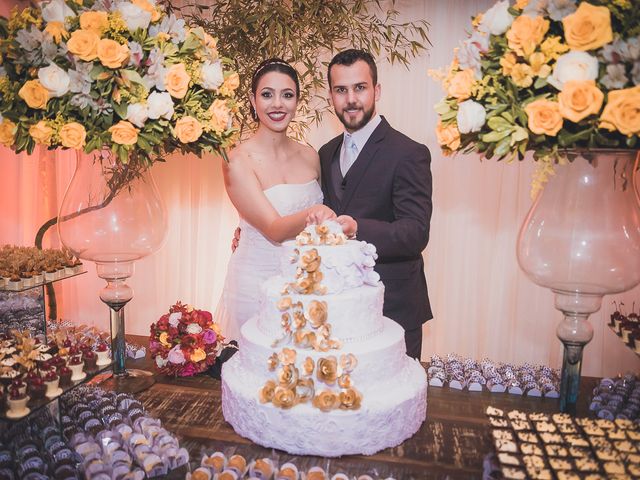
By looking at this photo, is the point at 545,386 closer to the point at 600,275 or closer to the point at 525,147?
the point at 600,275

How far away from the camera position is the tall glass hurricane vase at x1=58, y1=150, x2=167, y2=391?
2.60 meters

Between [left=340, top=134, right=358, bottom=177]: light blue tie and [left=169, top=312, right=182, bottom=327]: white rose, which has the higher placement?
[left=340, top=134, right=358, bottom=177]: light blue tie

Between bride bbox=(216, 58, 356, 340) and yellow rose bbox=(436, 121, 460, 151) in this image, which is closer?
yellow rose bbox=(436, 121, 460, 151)

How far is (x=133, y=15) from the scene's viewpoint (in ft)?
7.50

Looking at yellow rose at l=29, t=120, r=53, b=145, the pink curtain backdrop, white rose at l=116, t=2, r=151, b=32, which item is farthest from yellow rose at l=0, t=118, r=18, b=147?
the pink curtain backdrop

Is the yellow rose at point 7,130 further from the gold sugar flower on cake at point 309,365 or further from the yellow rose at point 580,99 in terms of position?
the yellow rose at point 580,99

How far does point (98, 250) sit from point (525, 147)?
192 centimetres

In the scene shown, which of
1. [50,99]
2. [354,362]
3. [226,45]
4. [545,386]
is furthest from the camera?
[226,45]

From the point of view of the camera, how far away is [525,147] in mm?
1977

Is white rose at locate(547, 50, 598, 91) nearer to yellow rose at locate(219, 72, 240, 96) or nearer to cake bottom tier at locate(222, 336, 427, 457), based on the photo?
cake bottom tier at locate(222, 336, 427, 457)

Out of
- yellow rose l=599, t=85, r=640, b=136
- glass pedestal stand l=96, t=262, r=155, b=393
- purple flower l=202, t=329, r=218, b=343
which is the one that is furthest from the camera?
purple flower l=202, t=329, r=218, b=343

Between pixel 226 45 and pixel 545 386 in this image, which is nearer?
pixel 545 386

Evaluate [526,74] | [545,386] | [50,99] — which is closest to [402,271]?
[545,386]

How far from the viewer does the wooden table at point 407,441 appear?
76.2 inches
